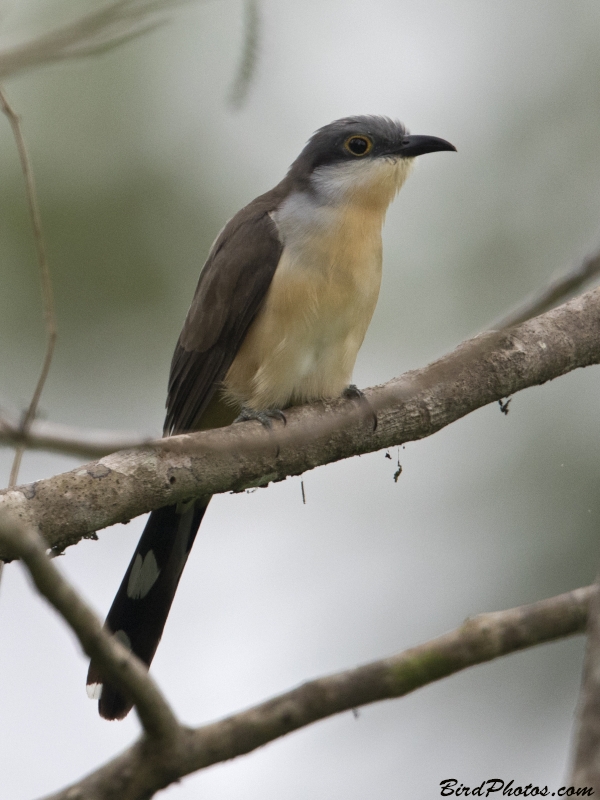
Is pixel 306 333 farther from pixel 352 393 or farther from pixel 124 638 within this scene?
pixel 124 638

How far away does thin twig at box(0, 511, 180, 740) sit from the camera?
178cm

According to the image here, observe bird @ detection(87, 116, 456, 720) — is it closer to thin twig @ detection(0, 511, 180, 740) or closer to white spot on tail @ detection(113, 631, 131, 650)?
A: white spot on tail @ detection(113, 631, 131, 650)

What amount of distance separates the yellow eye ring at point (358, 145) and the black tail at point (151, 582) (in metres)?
2.00

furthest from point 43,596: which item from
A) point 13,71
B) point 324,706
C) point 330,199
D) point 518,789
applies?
point 330,199

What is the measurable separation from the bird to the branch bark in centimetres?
25

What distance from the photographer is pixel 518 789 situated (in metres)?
3.38

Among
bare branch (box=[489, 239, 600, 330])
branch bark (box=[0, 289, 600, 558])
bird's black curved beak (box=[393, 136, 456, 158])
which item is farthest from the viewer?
bird's black curved beak (box=[393, 136, 456, 158])

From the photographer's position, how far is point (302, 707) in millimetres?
2031

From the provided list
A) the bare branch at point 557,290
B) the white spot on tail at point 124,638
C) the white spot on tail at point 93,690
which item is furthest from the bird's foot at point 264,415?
the bare branch at point 557,290

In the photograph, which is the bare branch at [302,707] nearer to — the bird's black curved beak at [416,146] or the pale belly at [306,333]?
the pale belly at [306,333]

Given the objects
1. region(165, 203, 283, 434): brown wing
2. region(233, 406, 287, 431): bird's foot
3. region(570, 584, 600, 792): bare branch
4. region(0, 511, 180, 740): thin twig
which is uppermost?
region(165, 203, 283, 434): brown wing

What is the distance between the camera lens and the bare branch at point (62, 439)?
151 centimetres

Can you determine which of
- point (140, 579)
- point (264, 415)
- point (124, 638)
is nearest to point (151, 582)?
point (140, 579)

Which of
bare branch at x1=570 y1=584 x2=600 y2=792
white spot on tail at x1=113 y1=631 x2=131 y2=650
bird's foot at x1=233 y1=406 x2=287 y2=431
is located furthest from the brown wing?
bare branch at x1=570 y1=584 x2=600 y2=792
